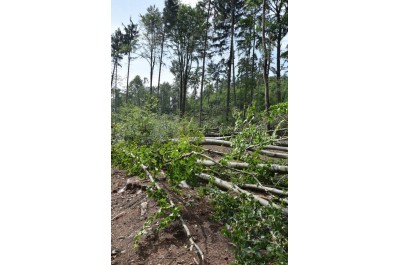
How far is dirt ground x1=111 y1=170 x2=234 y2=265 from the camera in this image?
1717mm

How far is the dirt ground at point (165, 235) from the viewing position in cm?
172

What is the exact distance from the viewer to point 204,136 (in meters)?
2.24

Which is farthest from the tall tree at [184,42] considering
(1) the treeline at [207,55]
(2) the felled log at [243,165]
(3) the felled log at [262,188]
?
(3) the felled log at [262,188]

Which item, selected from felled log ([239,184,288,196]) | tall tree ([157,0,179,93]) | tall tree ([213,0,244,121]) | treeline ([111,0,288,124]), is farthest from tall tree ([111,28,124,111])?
felled log ([239,184,288,196])

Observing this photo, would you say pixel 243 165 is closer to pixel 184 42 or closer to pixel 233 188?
pixel 233 188

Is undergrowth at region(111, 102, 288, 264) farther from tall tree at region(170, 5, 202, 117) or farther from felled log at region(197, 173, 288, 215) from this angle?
tall tree at region(170, 5, 202, 117)

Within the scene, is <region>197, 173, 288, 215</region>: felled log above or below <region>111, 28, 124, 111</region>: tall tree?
below

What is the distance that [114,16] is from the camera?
2246 millimetres

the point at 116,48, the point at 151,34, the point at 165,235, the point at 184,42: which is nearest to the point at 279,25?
the point at 184,42
